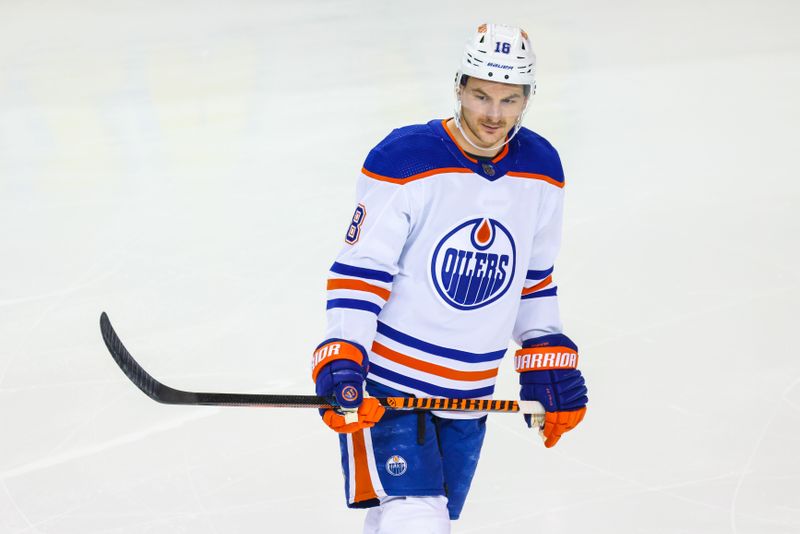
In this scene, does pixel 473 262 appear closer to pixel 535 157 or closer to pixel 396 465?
pixel 535 157

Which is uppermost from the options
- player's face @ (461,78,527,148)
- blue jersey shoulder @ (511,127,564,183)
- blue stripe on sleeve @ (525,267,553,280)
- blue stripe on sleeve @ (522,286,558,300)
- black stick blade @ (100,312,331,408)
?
player's face @ (461,78,527,148)

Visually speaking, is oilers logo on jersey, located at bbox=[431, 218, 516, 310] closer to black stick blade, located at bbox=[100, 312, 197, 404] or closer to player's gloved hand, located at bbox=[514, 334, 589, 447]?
player's gloved hand, located at bbox=[514, 334, 589, 447]

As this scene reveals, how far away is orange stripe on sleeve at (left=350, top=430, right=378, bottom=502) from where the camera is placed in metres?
1.73

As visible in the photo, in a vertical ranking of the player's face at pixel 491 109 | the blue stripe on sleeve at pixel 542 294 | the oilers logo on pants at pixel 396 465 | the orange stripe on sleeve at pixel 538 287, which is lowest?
the oilers logo on pants at pixel 396 465

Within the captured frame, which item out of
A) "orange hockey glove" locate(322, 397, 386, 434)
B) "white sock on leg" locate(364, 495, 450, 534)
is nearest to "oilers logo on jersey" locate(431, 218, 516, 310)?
"orange hockey glove" locate(322, 397, 386, 434)

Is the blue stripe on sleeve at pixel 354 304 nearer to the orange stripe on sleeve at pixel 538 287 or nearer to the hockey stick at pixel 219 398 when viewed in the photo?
the hockey stick at pixel 219 398

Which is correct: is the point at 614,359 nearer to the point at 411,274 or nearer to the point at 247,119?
the point at 411,274

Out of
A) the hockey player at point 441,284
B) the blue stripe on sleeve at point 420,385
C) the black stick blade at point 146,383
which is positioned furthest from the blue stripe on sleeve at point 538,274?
the black stick blade at point 146,383

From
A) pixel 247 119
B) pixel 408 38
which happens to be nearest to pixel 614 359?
pixel 247 119

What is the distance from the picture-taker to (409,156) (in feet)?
5.42

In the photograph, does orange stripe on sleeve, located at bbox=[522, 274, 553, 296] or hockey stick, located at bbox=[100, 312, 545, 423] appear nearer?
hockey stick, located at bbox=[100, 312, 545, 423]

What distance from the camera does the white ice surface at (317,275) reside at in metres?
2.26

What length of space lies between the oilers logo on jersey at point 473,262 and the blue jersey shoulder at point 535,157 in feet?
0.35

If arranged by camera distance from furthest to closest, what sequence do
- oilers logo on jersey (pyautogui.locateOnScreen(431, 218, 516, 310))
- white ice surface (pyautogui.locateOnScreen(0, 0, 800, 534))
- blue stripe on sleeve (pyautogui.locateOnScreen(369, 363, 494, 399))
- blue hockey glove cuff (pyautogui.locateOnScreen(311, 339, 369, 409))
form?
white ice surface (pyautogui.locateOnScreen(0, 0, 800, 534))
blue stripe on sleeve (pyautogui.locateOnScreen(369, 363, 494, 399))
oilers logo on jersey (pyautogui.locateOnScreen(431, 218, 516, 310))
blue hockey glove cuff (pyautogui.locateOnScreen(311, 339, 369, 409))
